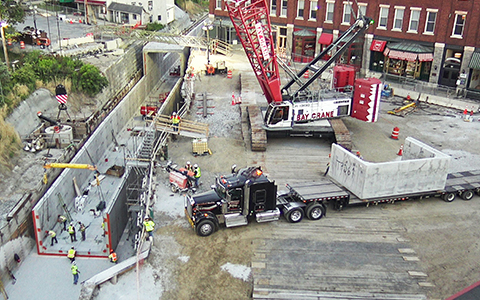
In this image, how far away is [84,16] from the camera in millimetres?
71062

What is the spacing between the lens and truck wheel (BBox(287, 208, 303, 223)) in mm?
22484

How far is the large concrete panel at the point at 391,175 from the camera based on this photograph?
23.2 meters

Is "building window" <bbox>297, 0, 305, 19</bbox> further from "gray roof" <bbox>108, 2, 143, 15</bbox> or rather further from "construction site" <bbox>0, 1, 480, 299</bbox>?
"gray roof" <bbox>108, 2, 143, 15</bbox>

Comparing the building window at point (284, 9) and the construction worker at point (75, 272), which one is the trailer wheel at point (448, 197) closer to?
the construction worker at point (75, 272)

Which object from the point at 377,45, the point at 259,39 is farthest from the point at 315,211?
the point at 377,45

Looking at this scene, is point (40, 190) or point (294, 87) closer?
point (40, 190)

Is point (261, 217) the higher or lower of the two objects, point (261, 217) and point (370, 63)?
the lower

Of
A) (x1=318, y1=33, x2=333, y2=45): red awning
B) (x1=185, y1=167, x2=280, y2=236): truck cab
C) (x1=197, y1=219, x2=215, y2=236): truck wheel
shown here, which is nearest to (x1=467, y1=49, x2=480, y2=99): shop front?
(x1=318, y1=33, x2=333, y2=45): red awning

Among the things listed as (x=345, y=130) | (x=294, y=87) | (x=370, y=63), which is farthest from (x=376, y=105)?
(x=370, y=63)

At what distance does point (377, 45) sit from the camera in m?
48.9

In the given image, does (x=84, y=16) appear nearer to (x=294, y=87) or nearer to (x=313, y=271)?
(x=294, y=87)

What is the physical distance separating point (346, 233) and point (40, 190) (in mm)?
18105

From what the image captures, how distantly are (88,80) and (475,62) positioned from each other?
3428cm

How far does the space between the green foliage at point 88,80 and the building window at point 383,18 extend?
2764 cm
